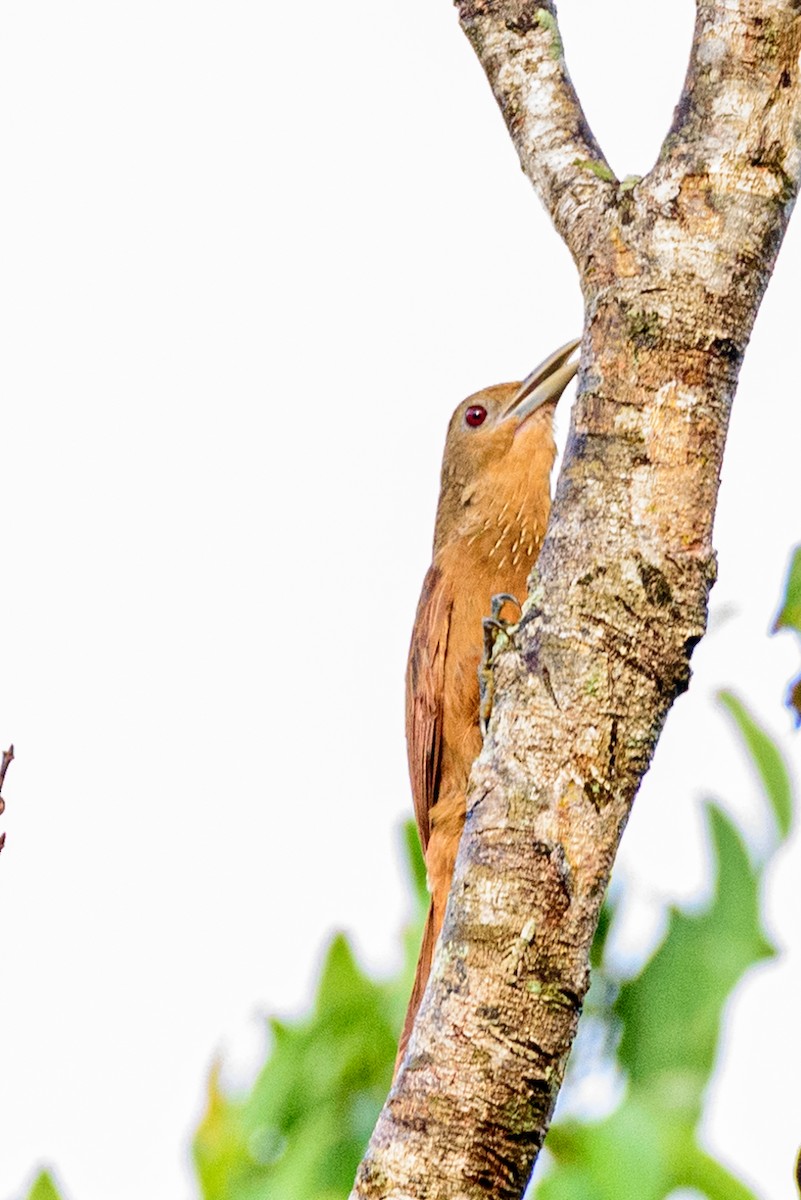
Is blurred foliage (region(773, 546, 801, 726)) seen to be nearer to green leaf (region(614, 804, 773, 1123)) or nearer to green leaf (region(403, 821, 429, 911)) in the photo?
green leaf (region(614, 804, 773, 1123))

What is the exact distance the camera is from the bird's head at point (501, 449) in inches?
181

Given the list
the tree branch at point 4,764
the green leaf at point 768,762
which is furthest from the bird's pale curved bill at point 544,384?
the tree branch at point 4,764

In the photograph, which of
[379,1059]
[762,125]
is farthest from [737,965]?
[762,125]

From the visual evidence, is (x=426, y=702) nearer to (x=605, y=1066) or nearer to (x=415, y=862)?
(x=415, y=862)

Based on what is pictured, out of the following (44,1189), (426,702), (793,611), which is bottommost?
(44,1189)

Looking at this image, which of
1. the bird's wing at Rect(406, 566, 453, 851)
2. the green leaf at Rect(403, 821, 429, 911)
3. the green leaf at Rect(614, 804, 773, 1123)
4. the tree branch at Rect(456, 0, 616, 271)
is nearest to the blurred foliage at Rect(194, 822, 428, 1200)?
the green leaf at Rect(403, 821, 429, 911)

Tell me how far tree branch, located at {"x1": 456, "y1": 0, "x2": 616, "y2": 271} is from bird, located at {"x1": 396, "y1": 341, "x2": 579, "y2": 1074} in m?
1.53

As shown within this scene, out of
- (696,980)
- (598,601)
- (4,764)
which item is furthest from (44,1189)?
(598,601)

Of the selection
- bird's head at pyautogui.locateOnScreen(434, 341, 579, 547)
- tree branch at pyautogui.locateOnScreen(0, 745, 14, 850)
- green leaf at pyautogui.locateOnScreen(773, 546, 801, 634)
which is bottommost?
tree branch at pyautogui.locateOnScreen(0, 745, 14, 850)

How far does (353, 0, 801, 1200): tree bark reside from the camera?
5.54 feet

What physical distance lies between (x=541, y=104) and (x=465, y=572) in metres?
1.95

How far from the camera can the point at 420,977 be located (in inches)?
139

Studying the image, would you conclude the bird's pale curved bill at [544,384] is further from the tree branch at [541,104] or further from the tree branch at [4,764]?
the tree branch at [4,764]

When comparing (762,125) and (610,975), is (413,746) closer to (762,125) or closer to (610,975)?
(610,975)
